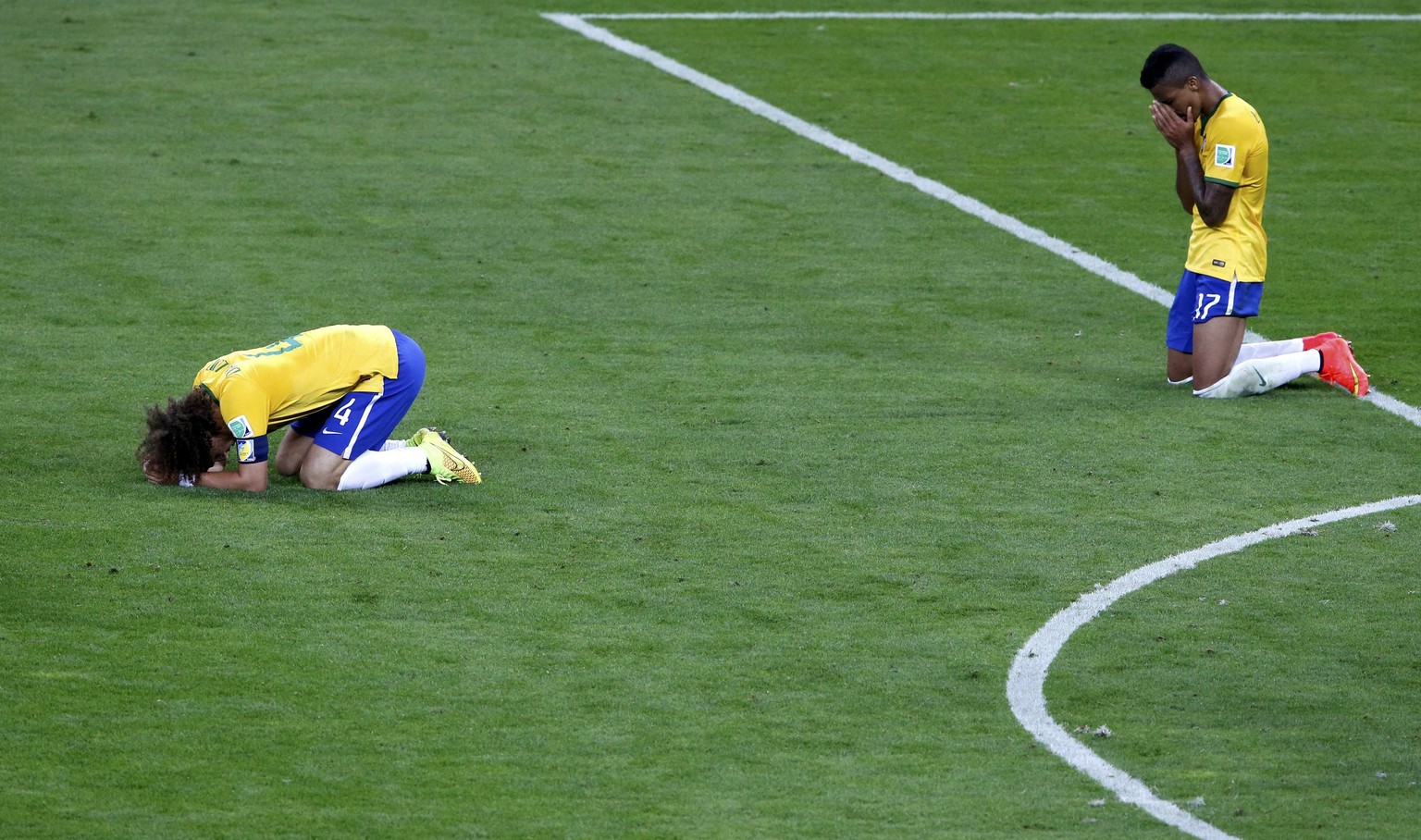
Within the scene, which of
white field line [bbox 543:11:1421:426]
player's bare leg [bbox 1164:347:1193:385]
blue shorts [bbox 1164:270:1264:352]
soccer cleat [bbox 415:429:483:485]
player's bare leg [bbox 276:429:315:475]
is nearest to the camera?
soccer cleat [bbox 415:429:483:485]

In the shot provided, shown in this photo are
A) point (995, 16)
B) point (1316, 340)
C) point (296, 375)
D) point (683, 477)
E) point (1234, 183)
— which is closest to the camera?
point (296, 375)

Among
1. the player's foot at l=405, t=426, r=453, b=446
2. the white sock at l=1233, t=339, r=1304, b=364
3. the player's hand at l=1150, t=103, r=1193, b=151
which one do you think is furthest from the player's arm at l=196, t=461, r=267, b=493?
the white sock at l=1233, t=339, r=1304, b=364

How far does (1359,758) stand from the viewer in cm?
586

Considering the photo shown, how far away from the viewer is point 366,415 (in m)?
8.40

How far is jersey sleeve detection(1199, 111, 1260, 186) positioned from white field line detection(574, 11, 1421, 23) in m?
11.9

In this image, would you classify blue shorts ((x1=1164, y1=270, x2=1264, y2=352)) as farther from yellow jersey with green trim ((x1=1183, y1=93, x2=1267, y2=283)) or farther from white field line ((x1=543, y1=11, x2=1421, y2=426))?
white field line ((x1=543, y1=11, x2=1421, y2=426))

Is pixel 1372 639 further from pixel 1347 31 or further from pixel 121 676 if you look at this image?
pixel 1347 31

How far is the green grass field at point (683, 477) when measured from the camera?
578 cm

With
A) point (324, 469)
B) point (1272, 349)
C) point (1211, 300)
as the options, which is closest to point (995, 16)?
point (1272, 349)

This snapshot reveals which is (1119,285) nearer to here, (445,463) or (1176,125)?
(1176,125)

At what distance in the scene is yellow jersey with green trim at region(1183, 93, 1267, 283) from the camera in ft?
32.4

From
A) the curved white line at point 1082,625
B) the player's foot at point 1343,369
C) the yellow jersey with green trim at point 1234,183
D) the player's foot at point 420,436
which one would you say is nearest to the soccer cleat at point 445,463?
the player's foot at point 420,436

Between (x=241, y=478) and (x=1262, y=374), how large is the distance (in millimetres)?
5268

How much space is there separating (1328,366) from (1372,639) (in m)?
3.66
